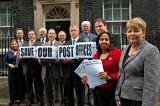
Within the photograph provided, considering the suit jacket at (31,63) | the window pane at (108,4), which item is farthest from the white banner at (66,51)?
the window pane at (108,4)

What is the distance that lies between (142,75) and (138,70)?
0.07 meters

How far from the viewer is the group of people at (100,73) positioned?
16.4ft

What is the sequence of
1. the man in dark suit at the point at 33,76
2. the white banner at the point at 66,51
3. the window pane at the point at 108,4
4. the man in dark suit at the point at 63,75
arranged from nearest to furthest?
the white banner at the point at 66,51, the man in dark suit at the point at 63,75, the man in dark suit at the point at 33,76, the window pane at the point at 108,4

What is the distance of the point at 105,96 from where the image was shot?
6.82m

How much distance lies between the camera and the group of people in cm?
500

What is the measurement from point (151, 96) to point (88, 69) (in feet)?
6.72

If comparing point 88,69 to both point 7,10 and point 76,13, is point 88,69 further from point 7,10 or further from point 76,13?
point 7,10

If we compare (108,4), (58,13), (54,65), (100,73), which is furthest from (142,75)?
(58,13)

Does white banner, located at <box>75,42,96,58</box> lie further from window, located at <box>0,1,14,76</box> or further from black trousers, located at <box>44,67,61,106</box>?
window, located at <box>0,1,14,76</box>

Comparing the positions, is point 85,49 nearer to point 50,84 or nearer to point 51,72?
point 51,72

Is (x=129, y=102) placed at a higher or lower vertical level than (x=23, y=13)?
lower

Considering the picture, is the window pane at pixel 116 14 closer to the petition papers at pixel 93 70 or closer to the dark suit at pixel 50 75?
the dark suit at pixel 50 75

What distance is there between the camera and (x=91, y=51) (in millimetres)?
9422

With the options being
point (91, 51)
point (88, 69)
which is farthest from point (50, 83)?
point (88, 69)
